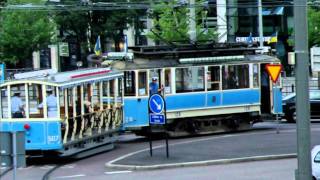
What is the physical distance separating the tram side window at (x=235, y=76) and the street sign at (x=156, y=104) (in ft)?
24.0

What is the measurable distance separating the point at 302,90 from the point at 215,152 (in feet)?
36.3

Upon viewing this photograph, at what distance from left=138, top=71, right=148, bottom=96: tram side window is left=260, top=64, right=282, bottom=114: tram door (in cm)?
517

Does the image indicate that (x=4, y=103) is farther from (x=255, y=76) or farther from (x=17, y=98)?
(x=255, y=76)

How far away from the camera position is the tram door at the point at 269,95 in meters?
28.7

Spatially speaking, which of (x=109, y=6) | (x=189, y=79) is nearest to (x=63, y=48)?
(x=109, y=6)

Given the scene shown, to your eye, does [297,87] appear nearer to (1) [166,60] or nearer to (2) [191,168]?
(2) [191,168]

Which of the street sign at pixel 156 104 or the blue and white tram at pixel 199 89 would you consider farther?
the blue and white tram at pixel 199 89

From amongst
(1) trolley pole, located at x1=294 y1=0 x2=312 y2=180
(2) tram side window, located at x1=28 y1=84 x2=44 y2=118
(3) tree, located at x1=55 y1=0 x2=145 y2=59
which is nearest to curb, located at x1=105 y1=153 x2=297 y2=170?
(2) tram side window, located at x1=28 y1=84 x2=44 y2=118

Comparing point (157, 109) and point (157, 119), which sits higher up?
point (157, 109)

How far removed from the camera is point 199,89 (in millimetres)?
27141

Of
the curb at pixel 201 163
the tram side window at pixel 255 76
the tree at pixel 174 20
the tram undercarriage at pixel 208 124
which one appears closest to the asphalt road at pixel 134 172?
the curb at pixel 201 163

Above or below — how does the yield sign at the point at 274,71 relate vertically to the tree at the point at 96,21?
below

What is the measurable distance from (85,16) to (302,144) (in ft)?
147

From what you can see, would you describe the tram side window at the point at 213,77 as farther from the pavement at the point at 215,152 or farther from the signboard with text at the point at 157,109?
the signboard with text at the point at 157,109
